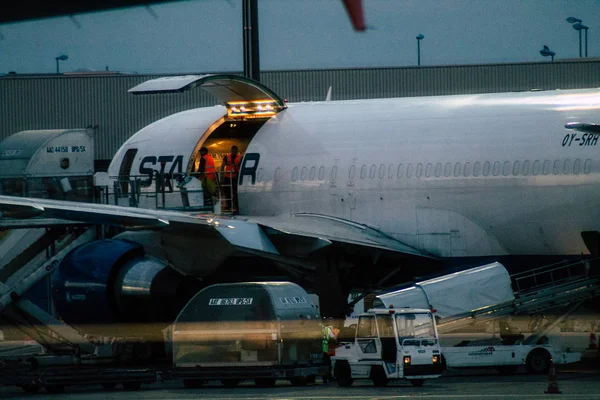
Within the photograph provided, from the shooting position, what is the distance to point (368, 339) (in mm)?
19328

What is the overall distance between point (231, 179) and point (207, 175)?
72 cm

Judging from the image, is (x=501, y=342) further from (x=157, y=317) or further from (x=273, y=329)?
(x=157, y=317)

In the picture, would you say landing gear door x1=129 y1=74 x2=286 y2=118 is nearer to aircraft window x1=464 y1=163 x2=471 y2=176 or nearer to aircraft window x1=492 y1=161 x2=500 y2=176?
aircraft window x1=464 y1=163 x2=471 y2=176

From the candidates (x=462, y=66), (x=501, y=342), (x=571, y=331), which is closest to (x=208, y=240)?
(x=501, y=342)

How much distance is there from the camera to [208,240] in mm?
21391

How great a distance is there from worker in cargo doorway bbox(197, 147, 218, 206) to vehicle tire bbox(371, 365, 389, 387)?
680 cm

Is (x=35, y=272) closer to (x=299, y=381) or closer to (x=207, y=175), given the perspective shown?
(x=207, y=175)

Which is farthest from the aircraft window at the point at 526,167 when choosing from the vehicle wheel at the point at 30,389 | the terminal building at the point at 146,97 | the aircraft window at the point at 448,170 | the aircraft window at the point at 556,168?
the terminal building at the point at 146,97

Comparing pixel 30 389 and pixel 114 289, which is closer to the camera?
pixel 30 389

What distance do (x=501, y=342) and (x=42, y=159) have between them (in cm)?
1097

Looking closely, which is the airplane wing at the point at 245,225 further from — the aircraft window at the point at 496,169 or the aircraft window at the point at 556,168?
the aircraft window at the point at 556,168

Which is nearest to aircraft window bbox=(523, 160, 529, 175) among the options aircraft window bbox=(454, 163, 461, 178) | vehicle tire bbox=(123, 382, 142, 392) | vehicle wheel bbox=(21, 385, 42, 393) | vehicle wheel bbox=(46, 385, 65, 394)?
aircraft window bbox=(454, 163, 461, 178)

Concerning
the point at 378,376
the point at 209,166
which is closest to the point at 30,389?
the point at 378,376

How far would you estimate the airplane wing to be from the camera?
18484mm
